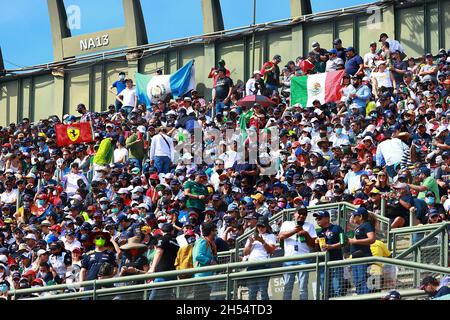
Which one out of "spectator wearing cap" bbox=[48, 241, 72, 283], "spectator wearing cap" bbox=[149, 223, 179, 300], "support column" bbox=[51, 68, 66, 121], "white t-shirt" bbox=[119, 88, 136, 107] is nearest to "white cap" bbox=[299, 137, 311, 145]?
"spectator wearing cap" bbox=[48, 241, 72, 283]

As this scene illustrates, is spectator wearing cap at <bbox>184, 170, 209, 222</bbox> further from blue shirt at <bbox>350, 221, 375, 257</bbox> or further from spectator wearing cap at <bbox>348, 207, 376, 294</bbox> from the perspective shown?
blue shirt at <bbox>350, 221, 375, 257</bbox>

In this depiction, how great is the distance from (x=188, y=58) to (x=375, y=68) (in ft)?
33.0

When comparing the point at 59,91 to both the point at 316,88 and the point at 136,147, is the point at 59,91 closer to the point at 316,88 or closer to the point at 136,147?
the point at 136,147

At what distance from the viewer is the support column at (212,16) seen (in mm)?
37281

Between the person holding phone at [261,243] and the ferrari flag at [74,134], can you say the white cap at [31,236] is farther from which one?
the person holding phone at [261,243]

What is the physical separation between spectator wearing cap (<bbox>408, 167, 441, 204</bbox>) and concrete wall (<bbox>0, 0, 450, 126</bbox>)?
11.3 m

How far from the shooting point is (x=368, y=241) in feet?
62.3

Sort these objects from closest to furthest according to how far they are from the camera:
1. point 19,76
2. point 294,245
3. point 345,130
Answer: point 294,245 < point 345,130 < point 19,76

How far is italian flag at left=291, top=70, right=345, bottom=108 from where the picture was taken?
3022 cm

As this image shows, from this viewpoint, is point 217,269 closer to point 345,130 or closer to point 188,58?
point 345,130

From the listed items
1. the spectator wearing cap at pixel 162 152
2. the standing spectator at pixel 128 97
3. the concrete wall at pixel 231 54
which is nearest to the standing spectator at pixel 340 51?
the concrete wall at pixel 231 54
